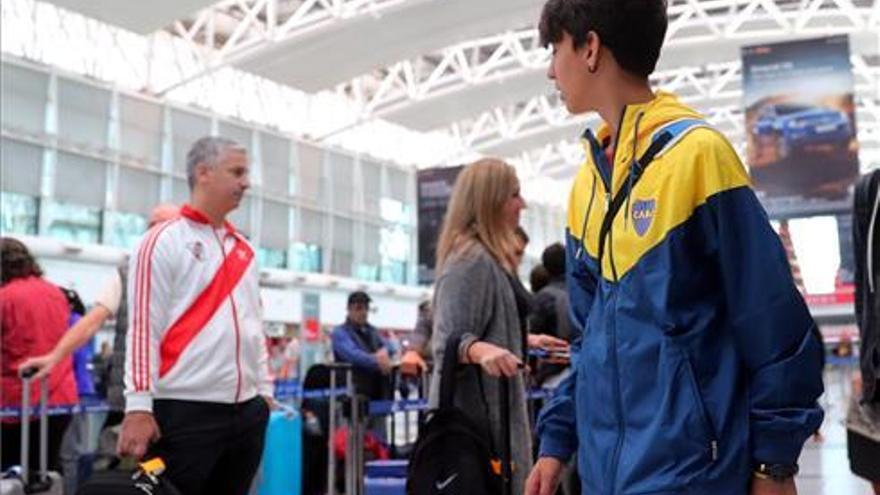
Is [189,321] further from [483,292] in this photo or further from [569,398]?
[569,398]

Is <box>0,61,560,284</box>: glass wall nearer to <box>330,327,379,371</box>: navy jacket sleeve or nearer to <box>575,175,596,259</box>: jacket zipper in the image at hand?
<box>330,327,379,371</box>: navy jacket sleeve

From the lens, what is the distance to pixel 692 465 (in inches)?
60.2

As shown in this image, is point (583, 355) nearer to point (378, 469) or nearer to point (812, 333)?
point (812, 333)

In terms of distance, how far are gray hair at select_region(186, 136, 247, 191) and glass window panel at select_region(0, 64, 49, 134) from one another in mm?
18508

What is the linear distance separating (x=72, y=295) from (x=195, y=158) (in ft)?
11.8

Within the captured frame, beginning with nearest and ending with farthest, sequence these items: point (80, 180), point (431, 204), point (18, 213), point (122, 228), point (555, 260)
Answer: point (555, 260), point (431, 204), point (18, 213), point (80, 180), point (122, 228)

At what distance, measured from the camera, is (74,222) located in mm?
22047

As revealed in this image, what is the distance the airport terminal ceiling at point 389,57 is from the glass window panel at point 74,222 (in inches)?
124

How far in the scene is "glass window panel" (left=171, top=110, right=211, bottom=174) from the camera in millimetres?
24750

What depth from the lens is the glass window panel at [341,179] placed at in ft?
98.7

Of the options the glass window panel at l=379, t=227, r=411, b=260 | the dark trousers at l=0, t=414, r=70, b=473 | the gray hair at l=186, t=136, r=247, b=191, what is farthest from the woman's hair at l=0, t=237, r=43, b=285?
the glass window panel at l=379, t=227, r=411, b=260

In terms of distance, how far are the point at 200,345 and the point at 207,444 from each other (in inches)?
12.9

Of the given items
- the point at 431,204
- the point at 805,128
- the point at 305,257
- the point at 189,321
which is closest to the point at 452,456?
the point at 189,321

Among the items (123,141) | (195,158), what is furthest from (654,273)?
(123,141)
